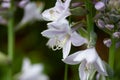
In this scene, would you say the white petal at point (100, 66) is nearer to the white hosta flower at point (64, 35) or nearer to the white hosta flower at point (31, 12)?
the white hosta flower at point (64, 35)

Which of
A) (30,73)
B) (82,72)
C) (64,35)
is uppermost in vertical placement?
(64,35)

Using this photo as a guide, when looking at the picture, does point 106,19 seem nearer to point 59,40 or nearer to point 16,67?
point 59,40

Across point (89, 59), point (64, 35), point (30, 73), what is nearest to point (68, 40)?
point (64, 35)

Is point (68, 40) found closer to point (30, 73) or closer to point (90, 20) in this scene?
point (90, 20)

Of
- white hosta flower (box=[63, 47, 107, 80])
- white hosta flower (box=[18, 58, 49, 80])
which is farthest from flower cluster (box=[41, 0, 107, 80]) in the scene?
→ white hosta flower (box=[18, 58, 49, 80])

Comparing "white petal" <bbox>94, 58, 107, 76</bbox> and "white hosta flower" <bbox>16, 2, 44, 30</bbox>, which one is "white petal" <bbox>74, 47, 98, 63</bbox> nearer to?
"white petal" <bbox>94, 58, 107, 76</bbox>

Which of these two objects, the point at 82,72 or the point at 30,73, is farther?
the point at 30,73
